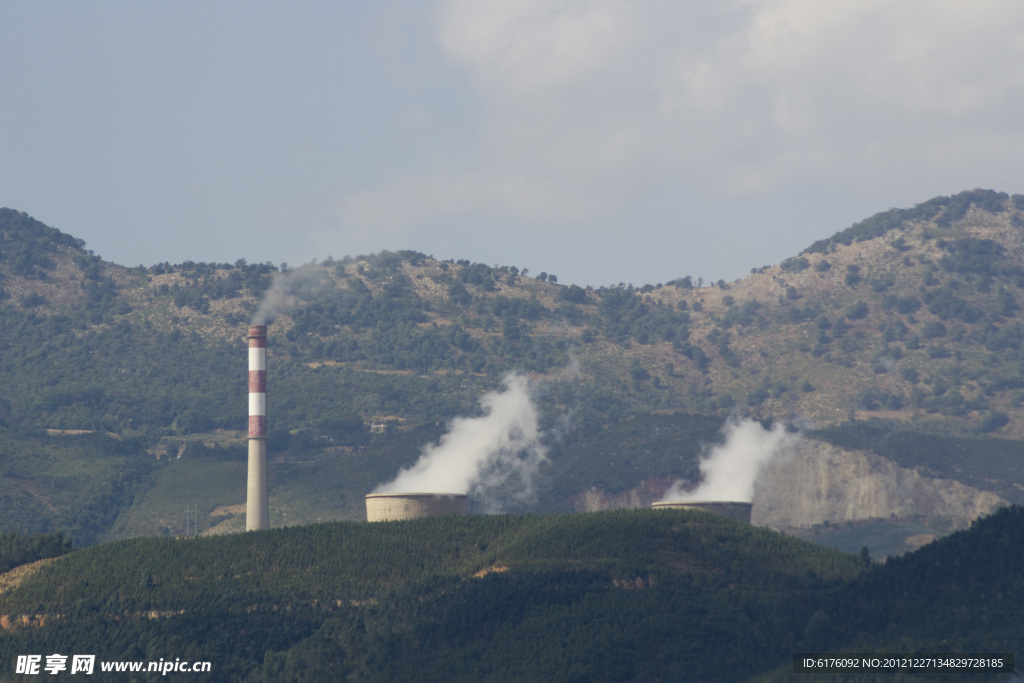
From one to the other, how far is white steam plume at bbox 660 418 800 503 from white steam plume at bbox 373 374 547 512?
1883 cm

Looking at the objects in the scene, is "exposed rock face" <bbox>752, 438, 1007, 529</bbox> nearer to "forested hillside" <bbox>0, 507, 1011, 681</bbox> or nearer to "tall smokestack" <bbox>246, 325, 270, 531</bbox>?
"tall smokestack" <bbox>246, 325, 270, 531</bbox>

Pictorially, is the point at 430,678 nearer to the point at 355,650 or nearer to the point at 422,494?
the point at 355,650

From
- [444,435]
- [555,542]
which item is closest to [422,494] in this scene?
[555,542]

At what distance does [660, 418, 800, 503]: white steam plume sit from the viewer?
166250 millimetres

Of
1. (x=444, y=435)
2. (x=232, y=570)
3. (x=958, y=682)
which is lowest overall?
(x=958, y=682)

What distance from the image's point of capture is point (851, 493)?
552 feet

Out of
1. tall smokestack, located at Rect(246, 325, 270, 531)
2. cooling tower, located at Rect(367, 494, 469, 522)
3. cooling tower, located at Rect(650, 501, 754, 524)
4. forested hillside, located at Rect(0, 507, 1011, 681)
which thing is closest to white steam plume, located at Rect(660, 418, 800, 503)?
cooling tower, located at Rect(650, 501, 754, 524)

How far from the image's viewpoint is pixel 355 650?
92.1m

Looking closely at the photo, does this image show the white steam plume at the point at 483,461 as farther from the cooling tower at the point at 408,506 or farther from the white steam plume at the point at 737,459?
the cooling tower at the point at 408,506

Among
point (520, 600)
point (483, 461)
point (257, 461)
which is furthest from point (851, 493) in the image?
point (520, 600)

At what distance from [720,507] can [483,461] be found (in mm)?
63719

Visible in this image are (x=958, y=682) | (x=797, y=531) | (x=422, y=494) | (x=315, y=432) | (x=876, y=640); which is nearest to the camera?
(x=958, y=682)

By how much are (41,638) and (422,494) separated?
103 feet

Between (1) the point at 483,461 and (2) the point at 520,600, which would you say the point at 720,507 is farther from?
(1) the point at 483,461
